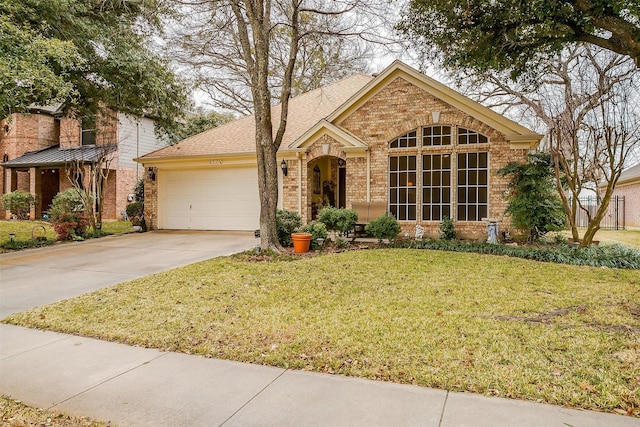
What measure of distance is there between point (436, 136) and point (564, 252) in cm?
482

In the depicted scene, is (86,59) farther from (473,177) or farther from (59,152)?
(473,177)

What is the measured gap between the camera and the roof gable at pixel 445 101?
1073 centimetres

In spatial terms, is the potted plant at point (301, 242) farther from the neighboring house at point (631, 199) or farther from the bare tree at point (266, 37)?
the neighboring house at point (631, 199)

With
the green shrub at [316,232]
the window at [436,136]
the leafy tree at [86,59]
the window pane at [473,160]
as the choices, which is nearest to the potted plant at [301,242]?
the green shrub at [316,232]

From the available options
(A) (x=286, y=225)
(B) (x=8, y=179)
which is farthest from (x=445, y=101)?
(B) (x=8, y=179)

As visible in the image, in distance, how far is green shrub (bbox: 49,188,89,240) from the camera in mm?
12078

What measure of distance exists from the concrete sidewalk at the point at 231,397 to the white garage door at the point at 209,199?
10.5 meters

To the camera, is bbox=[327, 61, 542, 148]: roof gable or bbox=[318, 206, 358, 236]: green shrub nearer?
bbox=[318, 206, 358, 236]: green shrub

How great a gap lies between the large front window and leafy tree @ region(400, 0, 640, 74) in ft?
11.2

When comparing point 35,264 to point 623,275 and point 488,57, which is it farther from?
point 623,275

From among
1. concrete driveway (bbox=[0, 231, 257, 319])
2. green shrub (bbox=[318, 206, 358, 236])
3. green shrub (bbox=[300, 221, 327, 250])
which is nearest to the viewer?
concrete driveway (bbox=[0, 231, 257, 319])

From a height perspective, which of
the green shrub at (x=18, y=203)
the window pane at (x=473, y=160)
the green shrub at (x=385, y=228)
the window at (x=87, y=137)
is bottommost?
the green shrub at (x=385, y=228)

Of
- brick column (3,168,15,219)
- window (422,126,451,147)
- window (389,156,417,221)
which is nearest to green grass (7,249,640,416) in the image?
window (389,156,417,221)

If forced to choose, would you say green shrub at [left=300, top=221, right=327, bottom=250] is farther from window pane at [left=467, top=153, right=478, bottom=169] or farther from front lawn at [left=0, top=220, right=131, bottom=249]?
front lawn at [left=0, top=220, right=131, bottom=249]
